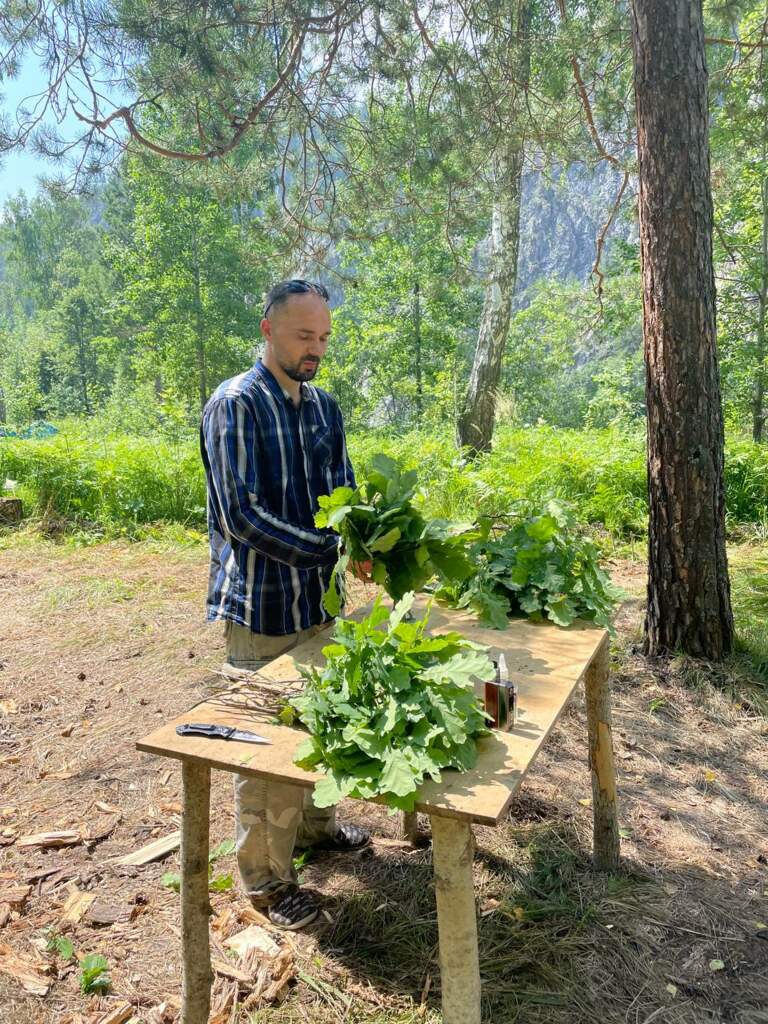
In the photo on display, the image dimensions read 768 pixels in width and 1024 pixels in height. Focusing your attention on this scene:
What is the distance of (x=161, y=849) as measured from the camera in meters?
2.99

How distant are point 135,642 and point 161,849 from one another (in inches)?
101

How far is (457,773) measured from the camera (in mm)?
1545

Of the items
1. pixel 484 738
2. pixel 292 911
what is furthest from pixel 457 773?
pixel 292 911

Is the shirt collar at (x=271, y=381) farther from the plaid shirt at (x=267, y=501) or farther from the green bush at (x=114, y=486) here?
the green bush at (x=114, y=486)

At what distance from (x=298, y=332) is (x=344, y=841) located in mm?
1921

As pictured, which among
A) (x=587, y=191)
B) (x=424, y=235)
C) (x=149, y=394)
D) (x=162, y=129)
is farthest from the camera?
(x=587, y=191)

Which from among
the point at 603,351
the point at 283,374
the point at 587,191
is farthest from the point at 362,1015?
the point at 587,191

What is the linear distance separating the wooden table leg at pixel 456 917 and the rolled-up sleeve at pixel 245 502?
96cm

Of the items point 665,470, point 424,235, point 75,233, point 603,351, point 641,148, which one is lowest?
point 665,470

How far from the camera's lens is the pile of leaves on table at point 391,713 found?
1467 millimetres

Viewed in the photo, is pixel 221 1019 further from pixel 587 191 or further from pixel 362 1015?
pixel 587 191

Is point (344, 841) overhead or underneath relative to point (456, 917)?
underneath

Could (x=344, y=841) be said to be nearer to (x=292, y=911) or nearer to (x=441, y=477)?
(x=292, y=911)

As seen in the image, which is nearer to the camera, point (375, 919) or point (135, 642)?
point (375, 919)
